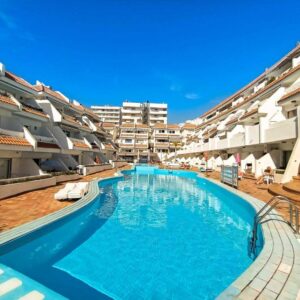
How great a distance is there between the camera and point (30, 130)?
21.9m

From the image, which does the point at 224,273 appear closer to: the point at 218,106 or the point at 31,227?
the point at 31,227

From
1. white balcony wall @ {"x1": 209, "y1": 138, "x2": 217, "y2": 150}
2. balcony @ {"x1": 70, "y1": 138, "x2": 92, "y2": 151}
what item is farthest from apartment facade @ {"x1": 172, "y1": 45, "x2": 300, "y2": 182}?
balcony @ {"x1": 70, "y1": 138, "x2": 92, "y2": 151}

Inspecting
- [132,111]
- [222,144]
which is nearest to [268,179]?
[222,144]

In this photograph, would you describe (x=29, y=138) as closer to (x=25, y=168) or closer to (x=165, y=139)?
(x=25, y=168)

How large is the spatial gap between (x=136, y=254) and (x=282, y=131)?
17405 mm

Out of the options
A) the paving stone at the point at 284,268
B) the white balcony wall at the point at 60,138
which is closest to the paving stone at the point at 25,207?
the paving stone at the point at 284,268

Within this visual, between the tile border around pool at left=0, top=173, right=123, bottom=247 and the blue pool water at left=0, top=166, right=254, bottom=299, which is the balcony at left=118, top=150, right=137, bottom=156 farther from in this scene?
the tile border around pool at left=0, top=173, right=123, bottom=247

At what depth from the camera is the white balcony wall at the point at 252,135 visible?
23.7 meters

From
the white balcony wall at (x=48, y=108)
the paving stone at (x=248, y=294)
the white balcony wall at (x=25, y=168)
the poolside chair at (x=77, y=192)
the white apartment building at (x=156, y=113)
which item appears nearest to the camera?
the paving stone at (x=248, y=294)

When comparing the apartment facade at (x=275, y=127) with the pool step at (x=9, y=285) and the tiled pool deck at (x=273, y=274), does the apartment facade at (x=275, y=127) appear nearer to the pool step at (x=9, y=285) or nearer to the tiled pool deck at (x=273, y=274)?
the tiled pool deck at (x=273, y=274)

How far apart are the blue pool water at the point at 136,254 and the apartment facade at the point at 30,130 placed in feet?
31.0

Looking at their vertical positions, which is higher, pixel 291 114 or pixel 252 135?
pixel 291 114

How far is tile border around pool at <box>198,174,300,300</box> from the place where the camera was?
391cm

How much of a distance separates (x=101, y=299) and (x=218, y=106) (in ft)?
171
